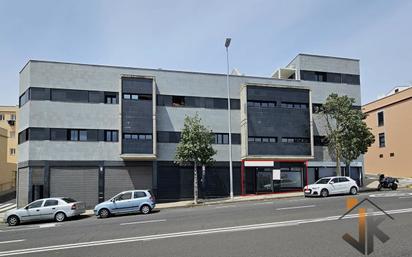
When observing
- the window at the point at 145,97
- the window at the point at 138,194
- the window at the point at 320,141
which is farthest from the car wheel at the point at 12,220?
the window at the point at 320,141

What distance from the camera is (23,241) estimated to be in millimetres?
13492

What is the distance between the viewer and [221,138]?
113 feet

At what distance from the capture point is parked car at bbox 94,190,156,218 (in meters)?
23.0

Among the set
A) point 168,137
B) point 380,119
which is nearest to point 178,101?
point 168,137

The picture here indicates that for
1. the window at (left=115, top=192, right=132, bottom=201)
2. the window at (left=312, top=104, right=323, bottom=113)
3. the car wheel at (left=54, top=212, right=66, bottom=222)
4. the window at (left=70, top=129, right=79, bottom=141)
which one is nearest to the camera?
the car wheel at (left=54, top=212, right=66, bottom=222)

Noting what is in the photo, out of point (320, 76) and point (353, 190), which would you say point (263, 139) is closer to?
point (353, 190)

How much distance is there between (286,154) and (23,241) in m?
24.8

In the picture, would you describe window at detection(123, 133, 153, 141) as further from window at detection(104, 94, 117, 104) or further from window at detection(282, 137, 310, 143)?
window at detection(282, 137, 310, 143)

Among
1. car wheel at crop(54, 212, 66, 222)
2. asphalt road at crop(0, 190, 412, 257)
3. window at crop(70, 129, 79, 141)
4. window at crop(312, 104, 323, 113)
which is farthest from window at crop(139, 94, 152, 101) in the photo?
asphalt road at crop(0, 190, 412, 257)

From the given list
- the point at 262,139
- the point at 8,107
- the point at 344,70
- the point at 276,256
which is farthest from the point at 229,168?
the point at 8,107

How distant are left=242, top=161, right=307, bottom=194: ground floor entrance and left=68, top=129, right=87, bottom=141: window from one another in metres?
13.4

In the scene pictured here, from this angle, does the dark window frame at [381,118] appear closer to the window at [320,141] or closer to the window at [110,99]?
the window at [320,141]

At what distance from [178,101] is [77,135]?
8.78 metres

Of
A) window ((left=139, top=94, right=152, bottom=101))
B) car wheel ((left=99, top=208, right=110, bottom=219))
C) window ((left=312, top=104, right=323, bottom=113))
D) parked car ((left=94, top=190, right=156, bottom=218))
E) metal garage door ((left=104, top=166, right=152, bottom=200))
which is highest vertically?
window ((left=139, top=94, right=152, bottom=101))
